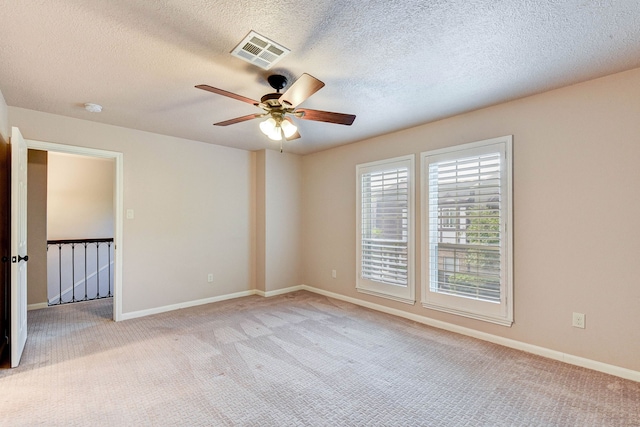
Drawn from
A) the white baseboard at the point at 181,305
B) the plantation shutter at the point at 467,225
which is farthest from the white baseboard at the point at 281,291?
the plantation shutter at the point at 467,225

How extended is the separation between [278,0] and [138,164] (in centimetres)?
328

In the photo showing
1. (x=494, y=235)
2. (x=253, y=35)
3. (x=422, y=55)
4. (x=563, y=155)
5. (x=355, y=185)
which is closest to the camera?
(x=253, y=35)

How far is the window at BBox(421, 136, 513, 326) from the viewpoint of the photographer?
3.08m

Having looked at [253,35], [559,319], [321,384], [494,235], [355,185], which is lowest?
[321,384]

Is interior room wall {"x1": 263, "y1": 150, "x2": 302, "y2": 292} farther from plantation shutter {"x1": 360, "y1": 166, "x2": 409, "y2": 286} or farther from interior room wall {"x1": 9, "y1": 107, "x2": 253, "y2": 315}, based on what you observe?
plantation shutter {"x1": 360, "y1": 166, "x2": 409, "y2": 286}

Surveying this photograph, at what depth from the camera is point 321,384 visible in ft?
7.80

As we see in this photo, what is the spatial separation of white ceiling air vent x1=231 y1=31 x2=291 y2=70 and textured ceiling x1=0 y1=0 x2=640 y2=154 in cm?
4

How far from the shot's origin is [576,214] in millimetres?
2684

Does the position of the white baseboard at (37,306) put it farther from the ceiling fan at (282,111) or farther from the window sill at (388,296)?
the window sill at (388,296)

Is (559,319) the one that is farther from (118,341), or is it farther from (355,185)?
(118,341)

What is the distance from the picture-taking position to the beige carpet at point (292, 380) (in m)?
1.99

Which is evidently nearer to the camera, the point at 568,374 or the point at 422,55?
the point at 422,55

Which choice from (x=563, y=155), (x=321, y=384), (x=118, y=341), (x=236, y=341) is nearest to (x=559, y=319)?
(x=563, y=155)

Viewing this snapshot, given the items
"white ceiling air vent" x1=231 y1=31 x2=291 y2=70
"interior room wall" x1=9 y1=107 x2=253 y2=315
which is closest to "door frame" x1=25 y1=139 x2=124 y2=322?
"interior room wall" x1=9 y1=107 x2=253 y2=315
